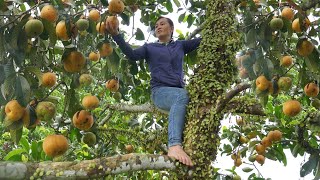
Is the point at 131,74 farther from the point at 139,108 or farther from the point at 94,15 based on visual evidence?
the point at 94,15

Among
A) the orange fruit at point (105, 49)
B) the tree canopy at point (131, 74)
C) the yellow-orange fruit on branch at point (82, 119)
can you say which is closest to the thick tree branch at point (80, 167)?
the tree canopy at point (131, 74)

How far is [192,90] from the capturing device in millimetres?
2131

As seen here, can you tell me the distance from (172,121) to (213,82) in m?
0.26

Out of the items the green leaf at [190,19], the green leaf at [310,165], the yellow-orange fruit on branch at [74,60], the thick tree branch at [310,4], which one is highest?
the green leaf at [190,19]

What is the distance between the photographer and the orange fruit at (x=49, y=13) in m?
1.78

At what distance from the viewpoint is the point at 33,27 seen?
1.64 meters

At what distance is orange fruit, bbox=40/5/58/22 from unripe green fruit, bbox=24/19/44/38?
120mm

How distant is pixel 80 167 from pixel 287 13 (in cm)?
122

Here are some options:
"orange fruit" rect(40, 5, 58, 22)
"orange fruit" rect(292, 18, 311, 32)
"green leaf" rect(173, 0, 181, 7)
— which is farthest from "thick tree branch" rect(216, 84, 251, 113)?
"green leaf" rect(173, 0, 181, 7)

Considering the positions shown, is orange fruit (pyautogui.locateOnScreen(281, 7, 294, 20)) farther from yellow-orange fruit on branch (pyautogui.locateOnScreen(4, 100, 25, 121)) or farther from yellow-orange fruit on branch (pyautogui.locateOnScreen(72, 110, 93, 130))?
yellow-orange fruit on branch (pyautogui.locateOnScreen(4, 100, 25, 121))

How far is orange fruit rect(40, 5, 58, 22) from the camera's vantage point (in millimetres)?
1779

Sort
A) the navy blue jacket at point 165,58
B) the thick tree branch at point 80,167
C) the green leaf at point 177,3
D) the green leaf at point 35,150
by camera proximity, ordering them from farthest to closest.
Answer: the green leaf at point 177,3, the green leaf at point 35,150, the navy blue jacket at point 165,58, the thick tree branch at point 80,167

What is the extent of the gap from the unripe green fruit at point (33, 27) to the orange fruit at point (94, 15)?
0.38 m

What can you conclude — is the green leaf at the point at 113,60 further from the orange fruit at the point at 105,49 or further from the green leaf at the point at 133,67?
the green leaf at the point at 133,67
